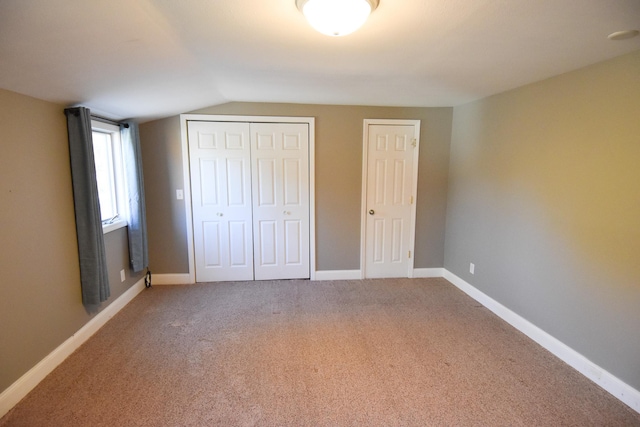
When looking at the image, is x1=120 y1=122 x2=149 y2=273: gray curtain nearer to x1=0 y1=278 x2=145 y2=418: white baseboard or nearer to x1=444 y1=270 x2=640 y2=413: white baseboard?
x1=0 y1=278 x2=145 y2=418: white baseboard

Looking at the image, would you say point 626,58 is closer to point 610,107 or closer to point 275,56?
point 610,107

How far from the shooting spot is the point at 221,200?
12.0ft

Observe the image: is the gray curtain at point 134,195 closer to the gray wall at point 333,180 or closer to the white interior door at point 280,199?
the gray wall at point 333,180

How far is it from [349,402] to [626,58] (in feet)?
8.91

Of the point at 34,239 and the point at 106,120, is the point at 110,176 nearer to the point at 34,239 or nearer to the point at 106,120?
the point at 106,120

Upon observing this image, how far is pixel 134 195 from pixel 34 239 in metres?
1.24

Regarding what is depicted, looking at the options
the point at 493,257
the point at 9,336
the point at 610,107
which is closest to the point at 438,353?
the point at 493,257

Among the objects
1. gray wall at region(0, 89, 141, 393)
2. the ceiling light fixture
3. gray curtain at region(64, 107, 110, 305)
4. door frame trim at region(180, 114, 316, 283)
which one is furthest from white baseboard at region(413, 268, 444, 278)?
gray wall at region(0, 89, 141, 393)

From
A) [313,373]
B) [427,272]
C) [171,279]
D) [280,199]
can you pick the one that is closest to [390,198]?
[427,272]

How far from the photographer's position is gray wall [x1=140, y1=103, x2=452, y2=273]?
3527 millimetres

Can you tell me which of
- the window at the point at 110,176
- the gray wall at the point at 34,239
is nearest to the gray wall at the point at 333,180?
the window at the point at 110,176

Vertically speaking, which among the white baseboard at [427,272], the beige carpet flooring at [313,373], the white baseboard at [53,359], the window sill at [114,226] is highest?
the window sill at [114,226]

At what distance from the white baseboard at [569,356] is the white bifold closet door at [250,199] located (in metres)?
2.18

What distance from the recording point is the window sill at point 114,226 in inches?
112
